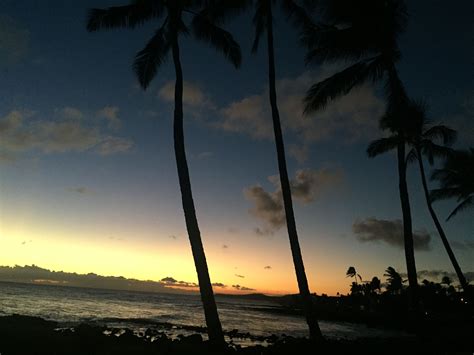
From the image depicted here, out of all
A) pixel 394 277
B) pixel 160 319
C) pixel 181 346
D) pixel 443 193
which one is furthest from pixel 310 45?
pixel 394 277

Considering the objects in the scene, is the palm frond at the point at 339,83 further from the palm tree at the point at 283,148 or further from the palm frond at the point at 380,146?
the palm frond at the point at 380,146

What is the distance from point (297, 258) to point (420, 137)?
17170mm

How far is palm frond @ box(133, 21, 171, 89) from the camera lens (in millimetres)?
14648

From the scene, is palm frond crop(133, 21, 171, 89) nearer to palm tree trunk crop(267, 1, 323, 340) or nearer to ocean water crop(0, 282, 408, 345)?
palm tree trunk crop(267, 1, 323, 340)

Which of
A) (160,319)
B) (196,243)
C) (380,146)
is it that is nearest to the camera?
(196,243)

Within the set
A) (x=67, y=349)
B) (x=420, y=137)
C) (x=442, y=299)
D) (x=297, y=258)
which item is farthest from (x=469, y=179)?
(x=442, y=299)

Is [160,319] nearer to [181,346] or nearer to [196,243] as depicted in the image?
[181,346]

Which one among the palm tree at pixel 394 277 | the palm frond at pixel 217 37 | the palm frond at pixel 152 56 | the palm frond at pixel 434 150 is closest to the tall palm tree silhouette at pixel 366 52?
the palm frond at pixel 217 37

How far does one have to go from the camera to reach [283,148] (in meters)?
13.9

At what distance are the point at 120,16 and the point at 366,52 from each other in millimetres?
10753

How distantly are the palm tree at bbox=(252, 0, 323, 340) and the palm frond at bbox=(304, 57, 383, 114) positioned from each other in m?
1.87

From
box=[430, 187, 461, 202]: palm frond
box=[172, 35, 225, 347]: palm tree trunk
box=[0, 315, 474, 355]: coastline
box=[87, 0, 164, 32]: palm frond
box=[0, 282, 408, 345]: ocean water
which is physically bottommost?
box=[0, 282, 408, 345]: ocean water

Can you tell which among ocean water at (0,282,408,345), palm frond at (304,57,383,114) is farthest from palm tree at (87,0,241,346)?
ocean water at (0,282,408,345)

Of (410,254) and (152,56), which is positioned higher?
(152,56)
